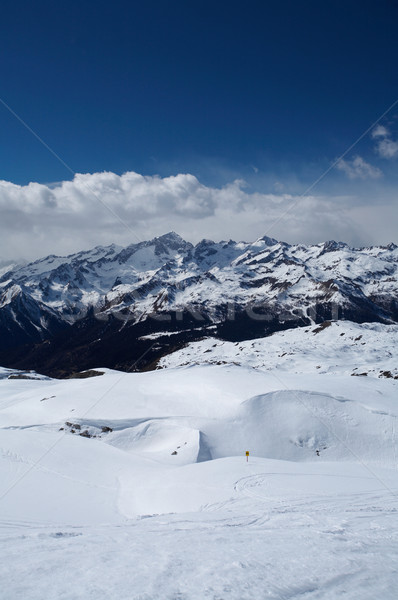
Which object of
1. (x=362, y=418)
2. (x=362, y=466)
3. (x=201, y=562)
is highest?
(x=201, y=562)

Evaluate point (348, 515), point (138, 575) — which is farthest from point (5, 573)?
point (348, 515)

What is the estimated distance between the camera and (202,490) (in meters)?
20.8

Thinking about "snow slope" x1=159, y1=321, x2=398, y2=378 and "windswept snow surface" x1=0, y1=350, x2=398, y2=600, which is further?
"snow slope" x1=159, y1=321, x2=398, y2=378

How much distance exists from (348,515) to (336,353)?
9534 centimetres

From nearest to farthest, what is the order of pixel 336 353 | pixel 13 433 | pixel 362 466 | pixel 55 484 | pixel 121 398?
pixel 55 484
pixel 362 466
pixel 13 433
pixel 121 398
pixel 336 353

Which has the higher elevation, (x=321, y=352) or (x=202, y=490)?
(x=321, y=352)

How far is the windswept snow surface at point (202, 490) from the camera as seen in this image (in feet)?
25.5

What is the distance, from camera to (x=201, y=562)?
862 centimetres

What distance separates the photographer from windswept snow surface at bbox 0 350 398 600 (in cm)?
777

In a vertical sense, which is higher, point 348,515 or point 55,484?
point 348,515

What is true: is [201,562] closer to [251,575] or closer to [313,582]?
[251,575]

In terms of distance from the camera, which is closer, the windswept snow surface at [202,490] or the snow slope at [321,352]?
the windswept snow surface at [202,490]

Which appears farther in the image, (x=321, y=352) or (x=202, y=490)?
(x=321, y=352)

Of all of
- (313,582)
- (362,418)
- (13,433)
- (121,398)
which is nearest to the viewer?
(313,582)
